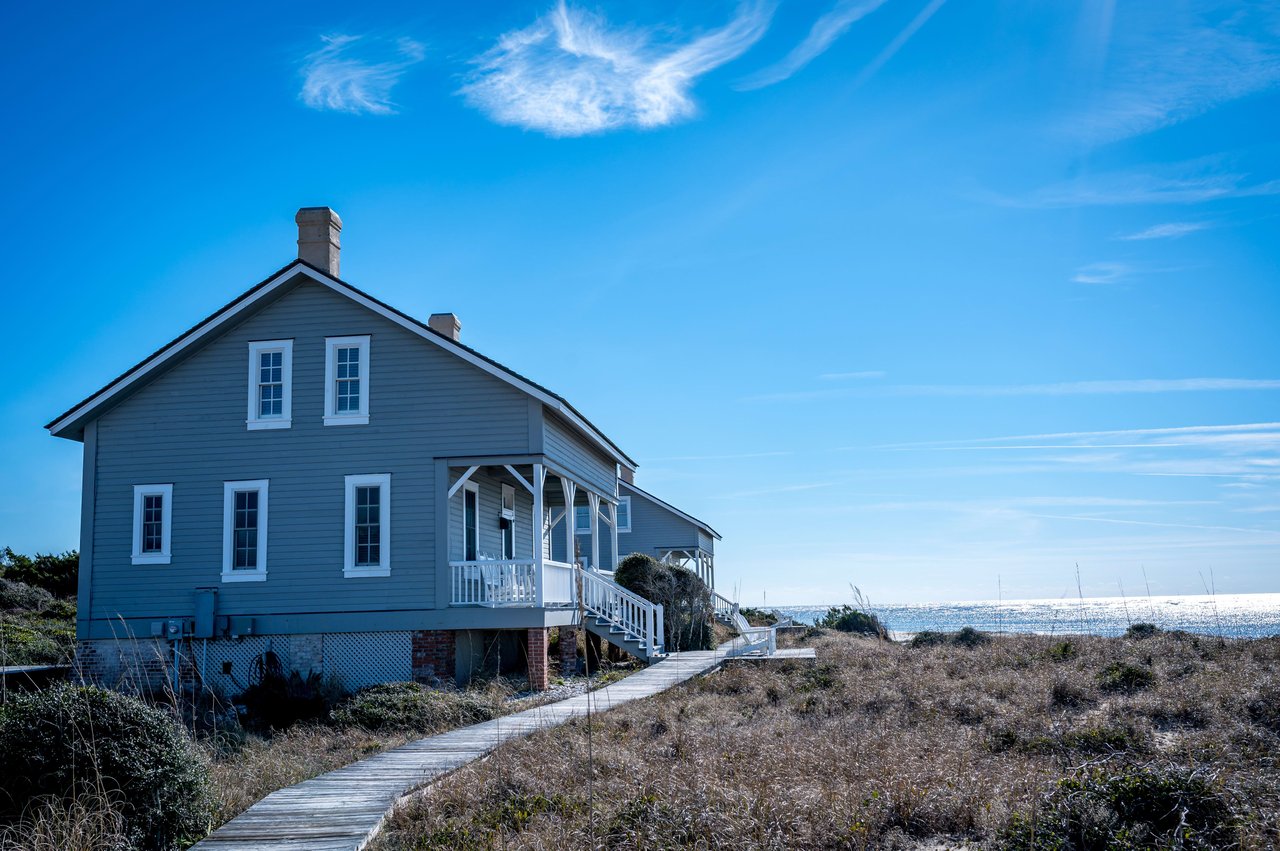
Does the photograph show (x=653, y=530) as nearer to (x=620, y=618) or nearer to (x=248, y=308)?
(x=620, y=618)

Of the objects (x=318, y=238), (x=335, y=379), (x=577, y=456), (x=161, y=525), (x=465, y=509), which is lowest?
(x=161, y=525)

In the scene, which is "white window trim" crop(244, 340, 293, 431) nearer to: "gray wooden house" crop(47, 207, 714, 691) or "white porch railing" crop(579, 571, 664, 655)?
"gray wooden house" crop(47, 207, 714, 691)

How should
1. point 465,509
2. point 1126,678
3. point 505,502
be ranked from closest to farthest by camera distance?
point 1126,678 → point 465,509 → point 505,502

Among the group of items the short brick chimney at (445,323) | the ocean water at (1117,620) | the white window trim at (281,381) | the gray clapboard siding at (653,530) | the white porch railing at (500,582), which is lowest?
the ocean water at (1117,620)

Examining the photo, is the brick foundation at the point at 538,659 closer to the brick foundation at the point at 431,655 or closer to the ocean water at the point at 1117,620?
the brick foundation at the point at 431,655

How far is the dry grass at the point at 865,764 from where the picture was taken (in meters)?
7.34

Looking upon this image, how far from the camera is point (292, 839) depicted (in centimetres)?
794

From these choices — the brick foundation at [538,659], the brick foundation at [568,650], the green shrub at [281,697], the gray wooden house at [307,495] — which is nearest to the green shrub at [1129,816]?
the green shrub at [281,697]

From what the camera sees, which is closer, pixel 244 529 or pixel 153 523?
pixel 244 529

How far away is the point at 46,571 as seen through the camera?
34.7 metres

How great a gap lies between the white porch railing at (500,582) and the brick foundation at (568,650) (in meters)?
0.99

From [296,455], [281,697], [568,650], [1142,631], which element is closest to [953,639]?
[1142,631]

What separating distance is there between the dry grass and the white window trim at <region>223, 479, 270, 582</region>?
29.9 feet

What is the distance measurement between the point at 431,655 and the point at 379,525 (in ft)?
8.39
